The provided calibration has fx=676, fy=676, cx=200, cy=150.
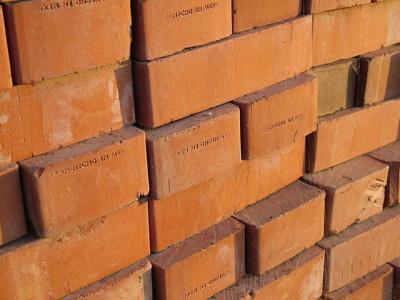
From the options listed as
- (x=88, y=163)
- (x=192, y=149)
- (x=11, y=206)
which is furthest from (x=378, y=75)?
(x=11, y=206)

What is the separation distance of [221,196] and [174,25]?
0.67 meters

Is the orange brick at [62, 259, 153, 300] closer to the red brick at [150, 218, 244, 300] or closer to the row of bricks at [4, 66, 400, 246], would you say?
the red brick at [150, 218, 244, 300]

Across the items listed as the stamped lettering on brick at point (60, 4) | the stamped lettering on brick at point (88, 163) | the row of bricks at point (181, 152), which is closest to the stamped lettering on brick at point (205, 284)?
the row of bricks at point (181, 152)

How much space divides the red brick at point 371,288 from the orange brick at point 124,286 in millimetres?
921

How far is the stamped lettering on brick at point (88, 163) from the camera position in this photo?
1.89 metres

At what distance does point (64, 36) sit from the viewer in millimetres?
1822

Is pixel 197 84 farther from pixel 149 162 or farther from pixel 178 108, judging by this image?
pixel 149 162

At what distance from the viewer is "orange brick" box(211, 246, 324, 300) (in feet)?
8.18

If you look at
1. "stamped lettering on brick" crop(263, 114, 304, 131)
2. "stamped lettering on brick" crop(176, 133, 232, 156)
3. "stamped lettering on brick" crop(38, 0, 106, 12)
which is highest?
"stamped lettering on brick" crop(38, 0, 106, 12)

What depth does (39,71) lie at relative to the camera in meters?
1.81

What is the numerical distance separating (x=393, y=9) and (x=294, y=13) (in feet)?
1.83

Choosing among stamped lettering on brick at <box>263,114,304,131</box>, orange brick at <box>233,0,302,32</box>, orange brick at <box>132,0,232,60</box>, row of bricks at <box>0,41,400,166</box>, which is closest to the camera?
row of bricks at <box>0,41,400,166</box>

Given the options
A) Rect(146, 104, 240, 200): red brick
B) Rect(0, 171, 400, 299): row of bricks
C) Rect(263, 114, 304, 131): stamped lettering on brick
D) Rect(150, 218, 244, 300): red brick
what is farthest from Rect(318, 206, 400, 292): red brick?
Rect(146, 104, 240, 200): red brick

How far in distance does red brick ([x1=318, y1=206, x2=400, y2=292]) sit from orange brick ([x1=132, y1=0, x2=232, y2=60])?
1.07 metres
